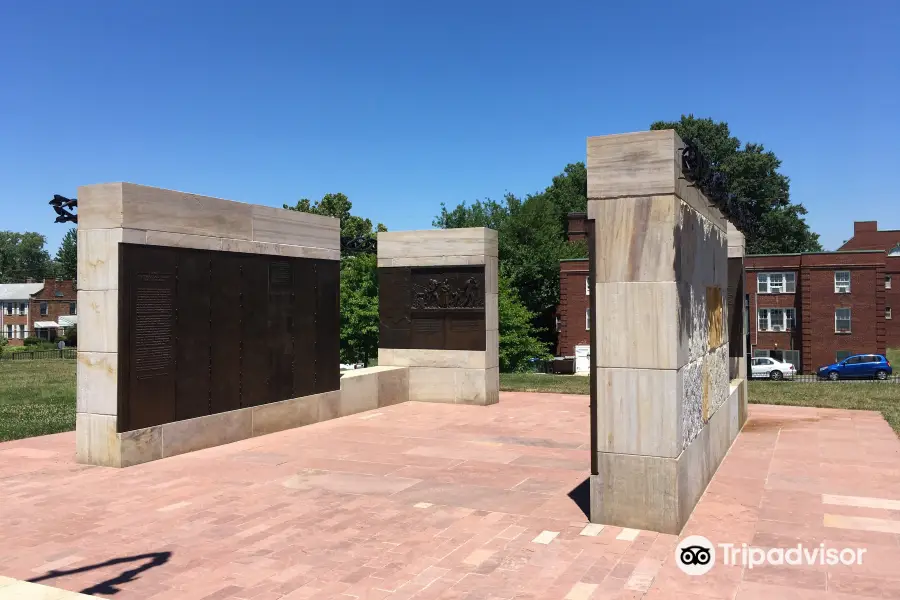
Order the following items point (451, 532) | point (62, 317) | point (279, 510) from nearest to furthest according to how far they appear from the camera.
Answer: point (451, 532) → point (279, 510) → point (62, 317)

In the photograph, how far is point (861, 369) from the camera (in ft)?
113

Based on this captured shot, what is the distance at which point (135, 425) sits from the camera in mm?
10305

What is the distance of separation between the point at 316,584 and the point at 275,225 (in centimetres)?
862

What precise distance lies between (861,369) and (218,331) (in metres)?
33.3

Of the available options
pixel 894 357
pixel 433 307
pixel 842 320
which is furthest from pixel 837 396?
pixel 894 357

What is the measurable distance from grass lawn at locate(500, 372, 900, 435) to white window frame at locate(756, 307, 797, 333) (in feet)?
72.3

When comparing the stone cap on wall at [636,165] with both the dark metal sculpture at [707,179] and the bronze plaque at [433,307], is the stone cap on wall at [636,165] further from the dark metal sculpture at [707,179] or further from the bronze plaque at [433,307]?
the bronze plaque at [433,307]

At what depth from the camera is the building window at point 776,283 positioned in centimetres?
4350

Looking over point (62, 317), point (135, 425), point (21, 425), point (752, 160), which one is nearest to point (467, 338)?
point (135, 425)

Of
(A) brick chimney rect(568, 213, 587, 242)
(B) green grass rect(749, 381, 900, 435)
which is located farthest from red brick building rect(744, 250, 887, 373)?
Answer: (B) green grass rect(749, 381, 900, 435)

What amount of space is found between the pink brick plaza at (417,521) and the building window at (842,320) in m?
33.9

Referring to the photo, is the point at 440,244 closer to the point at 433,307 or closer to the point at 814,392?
the point at 433,307

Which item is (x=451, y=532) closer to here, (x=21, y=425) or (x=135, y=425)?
(x=135, y=425)

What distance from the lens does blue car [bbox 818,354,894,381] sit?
33.9 meters
